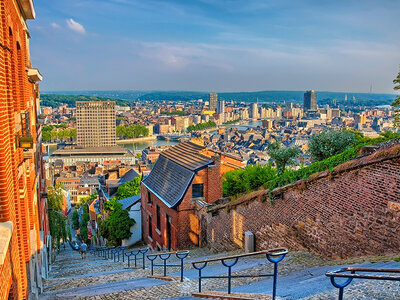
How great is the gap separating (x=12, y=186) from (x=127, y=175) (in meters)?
37.4

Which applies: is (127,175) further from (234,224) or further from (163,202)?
(234,224)

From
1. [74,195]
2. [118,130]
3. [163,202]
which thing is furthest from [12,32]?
[118,130]

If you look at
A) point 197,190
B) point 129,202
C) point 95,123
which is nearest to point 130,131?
point 95,123

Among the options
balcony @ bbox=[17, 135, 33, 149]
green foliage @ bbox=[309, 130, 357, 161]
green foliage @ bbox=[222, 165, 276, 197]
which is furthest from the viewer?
green foliage @ bbox=[309, 130, 357, 161]

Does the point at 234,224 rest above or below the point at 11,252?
below

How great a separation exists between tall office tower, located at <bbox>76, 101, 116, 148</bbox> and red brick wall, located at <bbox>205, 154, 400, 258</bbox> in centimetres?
15057

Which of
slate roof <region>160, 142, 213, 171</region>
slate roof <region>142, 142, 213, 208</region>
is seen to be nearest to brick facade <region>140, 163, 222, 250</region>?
slate roof <region>142, 142, 213, 208</region>

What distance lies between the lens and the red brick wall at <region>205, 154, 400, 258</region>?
321 inches

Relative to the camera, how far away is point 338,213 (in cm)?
938

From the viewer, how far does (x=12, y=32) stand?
7.83 metres

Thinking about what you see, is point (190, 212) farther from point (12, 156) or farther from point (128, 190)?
point (128, 190)

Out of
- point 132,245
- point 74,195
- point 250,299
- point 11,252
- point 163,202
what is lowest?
point 74,195

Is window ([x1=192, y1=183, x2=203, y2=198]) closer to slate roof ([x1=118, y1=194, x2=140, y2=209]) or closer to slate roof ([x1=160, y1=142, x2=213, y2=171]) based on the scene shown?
slate roof ([x1=160, y1=142, x2=213, y2=171])

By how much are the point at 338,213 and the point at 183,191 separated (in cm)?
929
